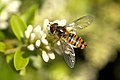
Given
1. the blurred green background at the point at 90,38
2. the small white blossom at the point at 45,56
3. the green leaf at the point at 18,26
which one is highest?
the green leaf at the point at 18,26

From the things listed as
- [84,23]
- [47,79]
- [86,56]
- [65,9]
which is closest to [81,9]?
[65,9]

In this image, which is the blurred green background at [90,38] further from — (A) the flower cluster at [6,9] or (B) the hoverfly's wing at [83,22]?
(B) the hoverfly's wing at [83,22]

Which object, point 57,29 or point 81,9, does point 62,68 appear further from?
point 57,29

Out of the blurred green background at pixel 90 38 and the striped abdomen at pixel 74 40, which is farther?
the blurred green background at pixel 90 38

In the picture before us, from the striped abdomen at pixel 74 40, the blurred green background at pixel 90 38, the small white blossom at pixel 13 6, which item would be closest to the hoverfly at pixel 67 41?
the striped abdomen at pixel 74 40

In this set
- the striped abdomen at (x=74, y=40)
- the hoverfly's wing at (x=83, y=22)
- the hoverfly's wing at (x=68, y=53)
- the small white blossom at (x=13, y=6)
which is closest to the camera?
the hoverfly's wing at (x=68, y=53)

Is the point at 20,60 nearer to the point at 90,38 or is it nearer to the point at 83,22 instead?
the point at 83,22
